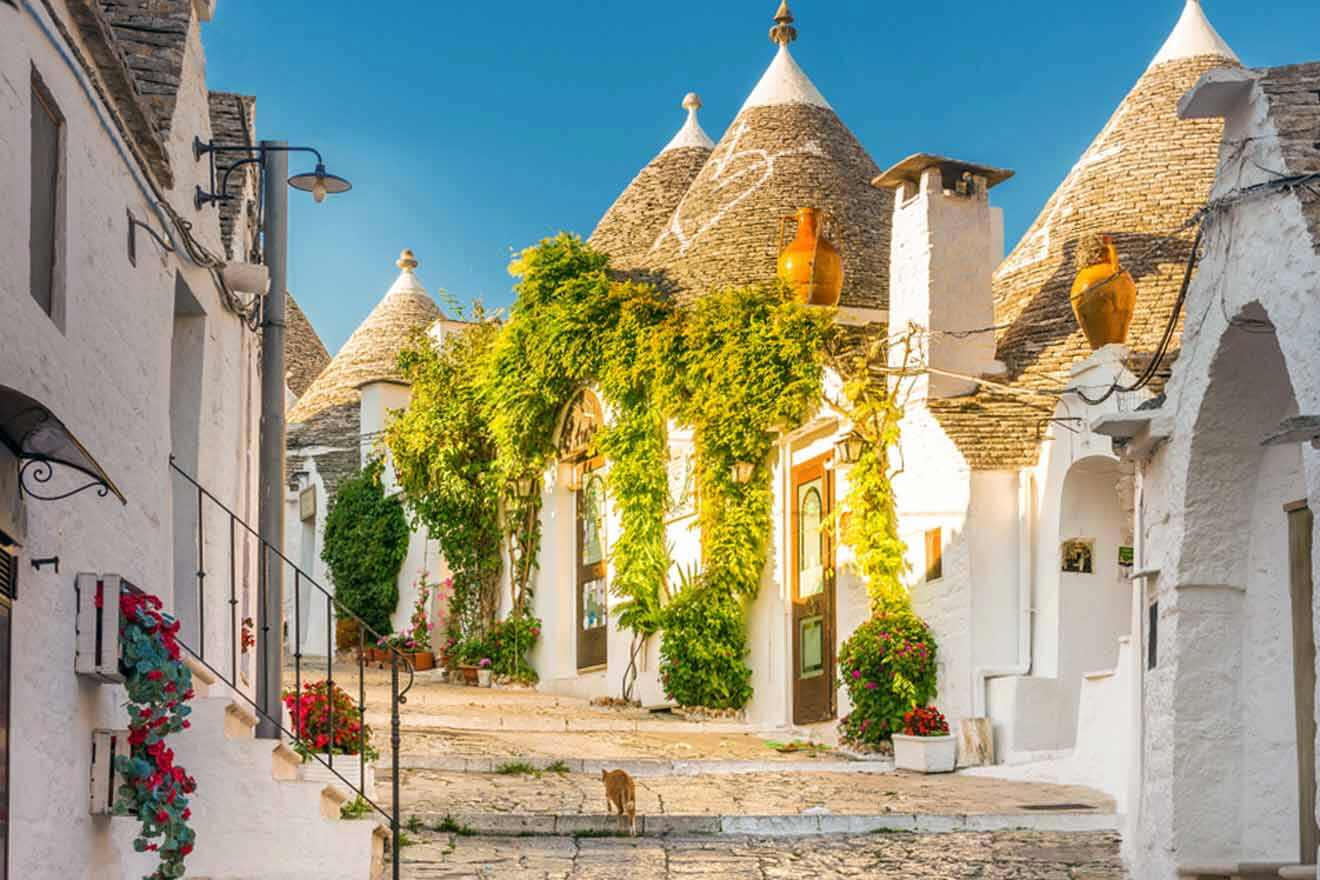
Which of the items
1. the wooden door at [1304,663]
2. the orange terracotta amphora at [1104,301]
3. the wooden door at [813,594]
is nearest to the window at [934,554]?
the wooden door at [813,594]

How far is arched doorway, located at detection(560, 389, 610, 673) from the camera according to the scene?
20.6 meters

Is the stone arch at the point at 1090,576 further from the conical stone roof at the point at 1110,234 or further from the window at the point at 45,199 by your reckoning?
the window at the point at 45,199

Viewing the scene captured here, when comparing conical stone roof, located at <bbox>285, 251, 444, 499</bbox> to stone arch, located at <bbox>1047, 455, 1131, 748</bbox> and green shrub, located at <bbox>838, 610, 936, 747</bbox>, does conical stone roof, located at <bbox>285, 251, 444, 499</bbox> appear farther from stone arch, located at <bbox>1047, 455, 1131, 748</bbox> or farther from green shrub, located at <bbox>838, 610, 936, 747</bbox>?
stone arch, located at <bbox>1047, 455, 1131, 748</bbox>

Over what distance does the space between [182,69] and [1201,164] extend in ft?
33.2

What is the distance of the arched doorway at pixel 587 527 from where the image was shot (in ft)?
67.5

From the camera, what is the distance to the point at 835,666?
16188 millimetres

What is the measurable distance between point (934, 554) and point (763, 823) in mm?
4719

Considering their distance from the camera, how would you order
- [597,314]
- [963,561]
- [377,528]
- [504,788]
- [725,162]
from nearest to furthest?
[504,788], [963,561], [597,314], [725,162], [377,528]

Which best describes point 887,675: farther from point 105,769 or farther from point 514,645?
point 105,769

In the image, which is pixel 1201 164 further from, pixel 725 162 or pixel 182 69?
pixel 182 69

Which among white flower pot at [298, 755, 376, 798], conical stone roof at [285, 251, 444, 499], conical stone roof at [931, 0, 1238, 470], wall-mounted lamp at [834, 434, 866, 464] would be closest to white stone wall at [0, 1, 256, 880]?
white flower pot at [298, 755, 376, 798]

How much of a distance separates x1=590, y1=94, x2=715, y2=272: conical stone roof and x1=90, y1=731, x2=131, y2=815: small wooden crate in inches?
592

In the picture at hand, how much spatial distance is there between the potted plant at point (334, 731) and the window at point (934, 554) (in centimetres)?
530

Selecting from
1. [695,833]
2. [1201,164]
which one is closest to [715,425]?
[1201,164]
